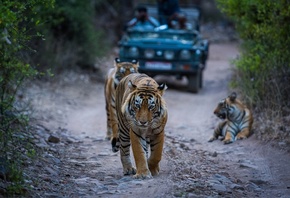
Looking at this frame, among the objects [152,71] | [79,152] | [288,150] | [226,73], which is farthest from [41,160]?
[226,73]

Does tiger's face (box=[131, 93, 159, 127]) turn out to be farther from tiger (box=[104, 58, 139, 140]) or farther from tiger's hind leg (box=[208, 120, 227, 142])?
tiger's hind leg (box=[208, 120, 227, 142])

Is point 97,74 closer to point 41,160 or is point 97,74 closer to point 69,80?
point 69,80

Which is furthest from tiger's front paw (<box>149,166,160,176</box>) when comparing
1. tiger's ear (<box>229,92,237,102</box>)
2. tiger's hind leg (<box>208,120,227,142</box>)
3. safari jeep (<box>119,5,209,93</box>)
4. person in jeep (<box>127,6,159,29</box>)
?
person in jeep (<box>127,6,159,29</box>)

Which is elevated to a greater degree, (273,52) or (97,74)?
(273,52)

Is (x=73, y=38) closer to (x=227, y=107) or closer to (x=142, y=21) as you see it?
(x=142, y=21)

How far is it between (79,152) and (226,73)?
12397 mm

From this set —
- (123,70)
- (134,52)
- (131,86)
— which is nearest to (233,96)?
(123,70)

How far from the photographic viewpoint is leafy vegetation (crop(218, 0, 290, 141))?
11.4 m

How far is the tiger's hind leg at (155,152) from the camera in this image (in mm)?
7914

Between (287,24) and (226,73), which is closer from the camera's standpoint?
(287,24)

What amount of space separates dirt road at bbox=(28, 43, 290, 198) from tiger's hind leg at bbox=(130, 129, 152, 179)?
12cm

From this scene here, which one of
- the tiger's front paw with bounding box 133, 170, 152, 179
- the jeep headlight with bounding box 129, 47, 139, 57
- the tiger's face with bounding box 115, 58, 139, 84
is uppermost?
the tiger's face with bounding box 115, 58, 139, 84

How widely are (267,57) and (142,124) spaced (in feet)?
17.3

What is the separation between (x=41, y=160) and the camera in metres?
8.73
